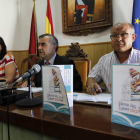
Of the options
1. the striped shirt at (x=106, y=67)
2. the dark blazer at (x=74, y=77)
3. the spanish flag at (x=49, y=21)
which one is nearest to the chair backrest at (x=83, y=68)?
the dark blazer at (x=74, y=77)

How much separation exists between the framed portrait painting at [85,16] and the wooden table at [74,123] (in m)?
1.97

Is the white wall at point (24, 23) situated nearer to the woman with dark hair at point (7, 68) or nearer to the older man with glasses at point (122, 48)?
the older man with glasses at point (122, 48)

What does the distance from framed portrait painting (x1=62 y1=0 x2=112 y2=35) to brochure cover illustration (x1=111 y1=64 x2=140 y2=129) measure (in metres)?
2.03

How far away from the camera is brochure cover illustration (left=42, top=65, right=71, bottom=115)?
67 cm

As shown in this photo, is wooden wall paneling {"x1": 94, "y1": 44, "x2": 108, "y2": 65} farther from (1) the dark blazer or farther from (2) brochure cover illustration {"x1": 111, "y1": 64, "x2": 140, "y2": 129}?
(2) brochure cover illustration {"x1": 111, "y1": 64, "x2": 140, "y2": 129}

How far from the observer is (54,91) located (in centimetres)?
71

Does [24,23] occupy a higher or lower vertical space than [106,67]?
higher

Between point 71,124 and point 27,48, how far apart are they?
326cm

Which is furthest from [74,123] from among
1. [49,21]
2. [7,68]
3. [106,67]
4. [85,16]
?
[49,21]

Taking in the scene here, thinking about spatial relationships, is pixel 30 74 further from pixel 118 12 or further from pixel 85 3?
pixel 85 3

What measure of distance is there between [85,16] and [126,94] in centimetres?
235

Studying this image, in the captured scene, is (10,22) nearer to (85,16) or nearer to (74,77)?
(85,16)

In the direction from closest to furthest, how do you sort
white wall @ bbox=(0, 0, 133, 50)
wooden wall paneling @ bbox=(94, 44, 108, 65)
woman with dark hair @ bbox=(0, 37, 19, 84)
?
woman with dark hair @ bbox=(0, 37, 19, 84)
wooden wall paneling @ bbox=(94, 44, 108, 65)
white wall @ bbox=(0, 0, 133, 50)

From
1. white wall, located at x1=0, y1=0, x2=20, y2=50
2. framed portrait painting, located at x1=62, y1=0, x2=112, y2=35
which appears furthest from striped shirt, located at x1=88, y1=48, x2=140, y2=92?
white wall, located at x1=0, y1=0, x2=20, y2=50
